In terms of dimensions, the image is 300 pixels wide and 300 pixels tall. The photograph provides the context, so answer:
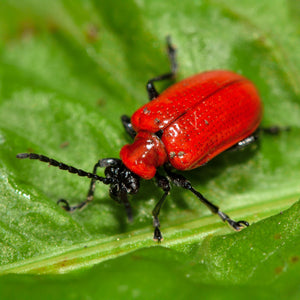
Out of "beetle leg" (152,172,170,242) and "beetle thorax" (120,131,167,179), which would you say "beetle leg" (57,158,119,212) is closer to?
"beetle thorax" (120,131,167,179)

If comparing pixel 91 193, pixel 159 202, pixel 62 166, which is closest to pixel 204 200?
pixel 159 202

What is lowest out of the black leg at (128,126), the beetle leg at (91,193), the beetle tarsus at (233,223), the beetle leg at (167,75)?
the beetle tarsus at (233,223)

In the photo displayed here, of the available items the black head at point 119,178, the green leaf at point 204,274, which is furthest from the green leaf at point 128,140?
the black head at point 119,178

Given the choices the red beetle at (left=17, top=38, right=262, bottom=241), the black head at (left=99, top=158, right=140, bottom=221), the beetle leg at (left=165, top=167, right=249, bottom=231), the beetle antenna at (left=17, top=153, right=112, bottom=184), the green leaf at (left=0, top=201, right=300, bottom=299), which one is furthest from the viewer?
the red beetle at (left=17, top=38, right=262, bottom=241)

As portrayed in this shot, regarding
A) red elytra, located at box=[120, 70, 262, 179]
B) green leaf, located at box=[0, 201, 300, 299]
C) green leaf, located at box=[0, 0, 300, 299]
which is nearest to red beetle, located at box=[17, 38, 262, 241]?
red elytra, located at box=[120, 70, 262, 179]

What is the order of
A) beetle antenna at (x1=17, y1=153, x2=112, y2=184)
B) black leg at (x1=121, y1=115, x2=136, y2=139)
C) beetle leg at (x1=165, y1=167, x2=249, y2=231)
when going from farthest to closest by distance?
black leg at (x1=121, y1=115, x2=136, y2=139) → beetle leg at (x1=165, y1=167, x2=249, y2=231) → beetle antenna at (x1=17, y1=153, x2=112, y2=184)

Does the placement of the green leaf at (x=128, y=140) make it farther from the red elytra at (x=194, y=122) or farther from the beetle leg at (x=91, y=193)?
the red elytra at (x=194, y=122)
